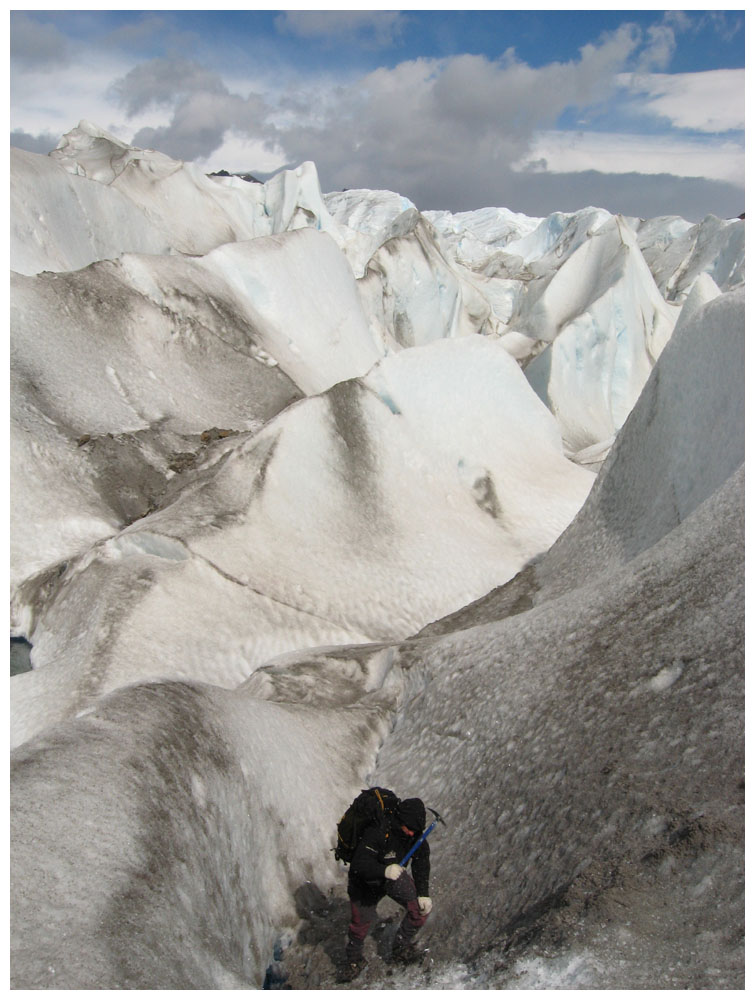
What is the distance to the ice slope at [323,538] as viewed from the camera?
6.13m

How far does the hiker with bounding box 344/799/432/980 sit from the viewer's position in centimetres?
305

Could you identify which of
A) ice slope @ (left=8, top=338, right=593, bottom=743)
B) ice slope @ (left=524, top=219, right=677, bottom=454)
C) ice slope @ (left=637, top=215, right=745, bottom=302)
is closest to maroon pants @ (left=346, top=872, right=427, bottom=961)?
ice slope @ (left=8, top=338, right=593, bottom=743)

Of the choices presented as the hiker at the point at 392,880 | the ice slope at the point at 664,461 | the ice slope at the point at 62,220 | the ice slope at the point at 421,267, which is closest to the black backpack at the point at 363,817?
the hiker at the point at 392,880

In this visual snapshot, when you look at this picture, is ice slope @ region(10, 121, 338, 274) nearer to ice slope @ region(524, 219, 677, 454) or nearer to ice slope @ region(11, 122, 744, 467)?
ice slope @ region(11, 122, 744, 467)

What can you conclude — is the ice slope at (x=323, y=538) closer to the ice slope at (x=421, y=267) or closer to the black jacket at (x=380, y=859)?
the black jacket at (x=380, y=859)

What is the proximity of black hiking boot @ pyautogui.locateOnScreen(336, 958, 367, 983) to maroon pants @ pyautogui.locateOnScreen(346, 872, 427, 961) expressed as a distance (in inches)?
0.7

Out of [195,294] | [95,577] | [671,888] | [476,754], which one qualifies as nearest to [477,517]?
[95,577]

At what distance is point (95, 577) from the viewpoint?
6676 mm

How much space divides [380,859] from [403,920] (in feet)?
1.07

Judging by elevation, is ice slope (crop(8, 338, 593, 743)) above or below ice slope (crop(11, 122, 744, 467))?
below

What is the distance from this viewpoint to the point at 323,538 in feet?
24.8

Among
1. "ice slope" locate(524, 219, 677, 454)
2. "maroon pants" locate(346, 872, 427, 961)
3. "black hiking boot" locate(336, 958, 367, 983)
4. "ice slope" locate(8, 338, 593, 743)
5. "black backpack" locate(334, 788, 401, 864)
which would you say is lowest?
"black hiking boot" locate(336, 958, 367, 983)

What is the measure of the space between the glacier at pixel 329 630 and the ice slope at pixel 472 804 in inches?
0.5

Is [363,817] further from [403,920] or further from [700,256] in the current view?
[700,256]
